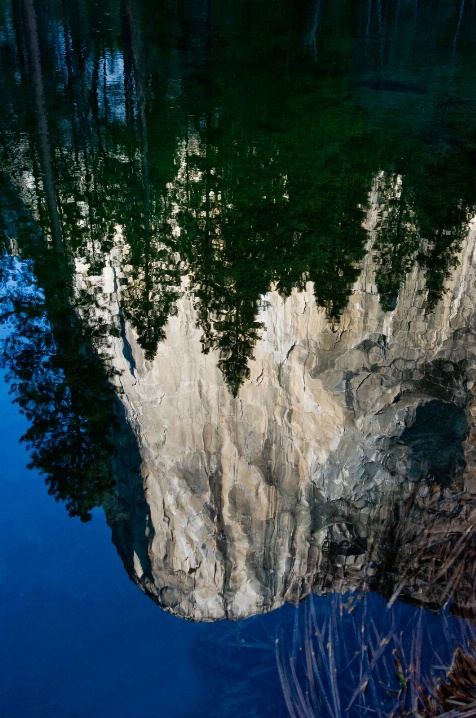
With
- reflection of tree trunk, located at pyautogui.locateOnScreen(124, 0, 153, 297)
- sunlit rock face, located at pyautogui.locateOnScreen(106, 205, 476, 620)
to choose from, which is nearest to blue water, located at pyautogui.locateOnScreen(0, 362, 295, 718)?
sunlit rock face, located at pyautogui.locateOnScreen(106, 205, 476, 620)

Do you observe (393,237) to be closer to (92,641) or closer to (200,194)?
(200,194)

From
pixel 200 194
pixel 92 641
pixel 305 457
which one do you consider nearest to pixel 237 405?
pixel 305 457

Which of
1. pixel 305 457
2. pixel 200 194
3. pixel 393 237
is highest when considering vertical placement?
pixel 200 194

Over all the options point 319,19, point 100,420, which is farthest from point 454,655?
point 319,19

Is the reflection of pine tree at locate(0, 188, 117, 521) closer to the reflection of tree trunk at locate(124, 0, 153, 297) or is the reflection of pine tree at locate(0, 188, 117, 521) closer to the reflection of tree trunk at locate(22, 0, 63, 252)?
the reflection of tree trunk at locate(22, 0, 63, 252)

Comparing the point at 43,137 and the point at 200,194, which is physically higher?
the point at 43,137

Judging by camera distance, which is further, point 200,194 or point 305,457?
point 200,194

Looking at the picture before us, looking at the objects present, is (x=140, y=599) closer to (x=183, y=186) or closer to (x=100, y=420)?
(x=100, y=420)
